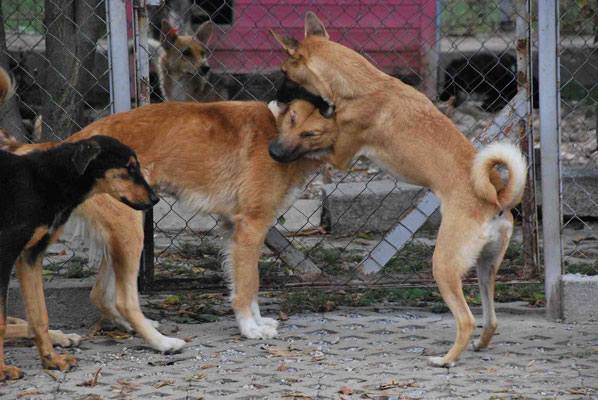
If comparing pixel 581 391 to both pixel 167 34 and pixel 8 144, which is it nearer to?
pixel 8 144

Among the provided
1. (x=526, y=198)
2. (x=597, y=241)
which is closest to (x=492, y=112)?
(x=597, y=241)

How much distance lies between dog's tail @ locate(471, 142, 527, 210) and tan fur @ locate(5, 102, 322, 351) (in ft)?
3.47

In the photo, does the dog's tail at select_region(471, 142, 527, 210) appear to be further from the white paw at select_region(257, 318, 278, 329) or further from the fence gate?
the white paw at select_region(257, 318, 278, 329)

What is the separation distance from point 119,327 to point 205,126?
3.75ft

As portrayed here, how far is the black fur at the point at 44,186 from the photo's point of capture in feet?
15.0

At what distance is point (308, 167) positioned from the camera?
5582 mm

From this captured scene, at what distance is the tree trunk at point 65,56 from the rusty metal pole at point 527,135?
2.45m

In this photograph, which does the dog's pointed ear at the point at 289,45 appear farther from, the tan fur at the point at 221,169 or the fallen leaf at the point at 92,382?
the fallen leaf at the point at 92,382

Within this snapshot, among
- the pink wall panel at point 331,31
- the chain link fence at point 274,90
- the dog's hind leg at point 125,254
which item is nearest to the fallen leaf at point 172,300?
the chain link fence at point 274,90

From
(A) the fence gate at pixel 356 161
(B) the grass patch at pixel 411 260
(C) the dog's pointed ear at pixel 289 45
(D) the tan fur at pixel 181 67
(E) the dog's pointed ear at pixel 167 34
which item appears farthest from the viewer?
(D) the tan fur at pixel 181 67

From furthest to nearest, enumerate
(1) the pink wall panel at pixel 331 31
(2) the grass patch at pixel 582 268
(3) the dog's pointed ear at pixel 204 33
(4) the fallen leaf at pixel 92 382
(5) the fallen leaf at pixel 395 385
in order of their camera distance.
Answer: (1) the pink wall panel at pixel 331 31 < (3) the dog's pointed ear at pixel 204 33 < (2) the grass patch at pixel 582 268 < (4) the fallen leaf at pixel 92 382 < (5) the fallen leaf at pixel 395 385

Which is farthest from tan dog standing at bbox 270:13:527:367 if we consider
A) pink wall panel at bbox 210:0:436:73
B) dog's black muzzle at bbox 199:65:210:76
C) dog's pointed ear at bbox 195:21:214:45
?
pink wall panel at bbox 210:0:436:73

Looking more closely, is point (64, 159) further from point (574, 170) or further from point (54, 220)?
point (574, 170)

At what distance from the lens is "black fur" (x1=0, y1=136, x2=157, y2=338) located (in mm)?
4574
